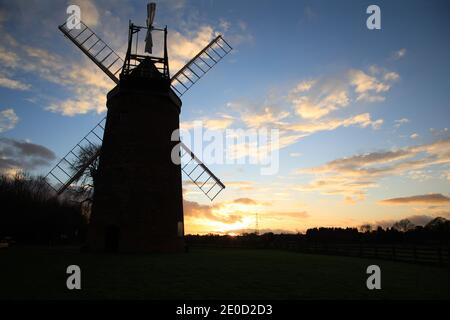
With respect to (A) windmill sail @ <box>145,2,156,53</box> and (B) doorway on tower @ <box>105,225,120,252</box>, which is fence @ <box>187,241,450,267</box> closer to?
(B) doorway on tower @ <box>105,225,120,252</box>

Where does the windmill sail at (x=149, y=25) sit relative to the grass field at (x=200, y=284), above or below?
above

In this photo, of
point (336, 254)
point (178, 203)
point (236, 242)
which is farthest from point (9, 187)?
point (336, 254)

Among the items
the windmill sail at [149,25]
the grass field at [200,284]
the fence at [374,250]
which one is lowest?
the fence at [374,250]

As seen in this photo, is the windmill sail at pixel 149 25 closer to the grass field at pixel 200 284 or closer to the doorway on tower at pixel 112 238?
the doorway on tower at pixel 112 238

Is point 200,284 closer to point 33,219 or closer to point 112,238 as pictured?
point 112,238

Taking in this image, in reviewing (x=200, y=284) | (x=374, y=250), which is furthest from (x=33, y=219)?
(x=200, y=284)

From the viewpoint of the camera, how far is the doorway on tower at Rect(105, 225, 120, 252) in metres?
18.5

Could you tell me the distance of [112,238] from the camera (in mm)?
18656

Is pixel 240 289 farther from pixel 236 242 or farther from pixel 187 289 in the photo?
pixel 236 242

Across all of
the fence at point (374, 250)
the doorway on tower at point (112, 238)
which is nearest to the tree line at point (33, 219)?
the fence at point (374, 250)

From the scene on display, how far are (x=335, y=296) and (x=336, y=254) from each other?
18645mm

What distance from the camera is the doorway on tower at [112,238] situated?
1847cm

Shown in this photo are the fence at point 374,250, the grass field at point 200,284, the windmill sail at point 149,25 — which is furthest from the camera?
the windmill sail at point 149,25

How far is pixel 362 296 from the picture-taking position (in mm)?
8219
